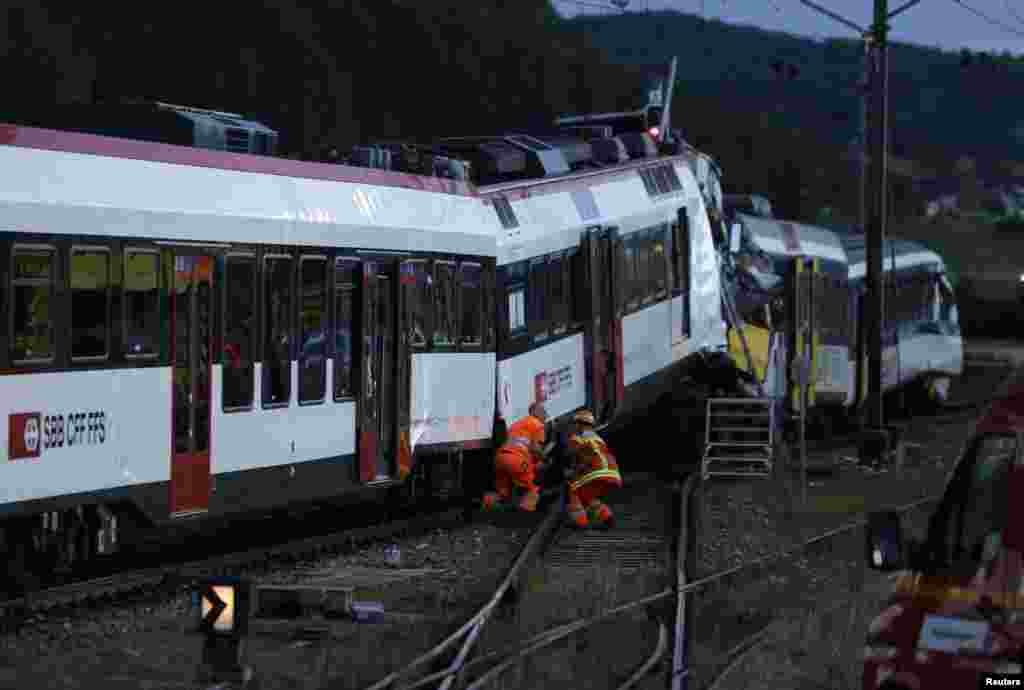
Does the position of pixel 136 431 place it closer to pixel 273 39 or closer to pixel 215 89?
pixel 215 89

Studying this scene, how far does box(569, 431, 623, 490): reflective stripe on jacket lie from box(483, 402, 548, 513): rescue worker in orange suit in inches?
23.6

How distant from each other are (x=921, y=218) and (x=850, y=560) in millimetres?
131774

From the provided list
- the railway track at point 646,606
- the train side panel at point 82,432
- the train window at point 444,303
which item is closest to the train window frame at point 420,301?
A: the train window at point 444,303

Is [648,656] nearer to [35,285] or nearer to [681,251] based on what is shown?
[35,285]

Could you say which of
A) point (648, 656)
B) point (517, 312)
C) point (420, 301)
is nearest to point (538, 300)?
point (517, 312)

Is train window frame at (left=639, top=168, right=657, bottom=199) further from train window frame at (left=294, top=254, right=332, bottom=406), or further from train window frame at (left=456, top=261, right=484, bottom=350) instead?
train window frame at (left=294, top=254, right=332, bottom=406)

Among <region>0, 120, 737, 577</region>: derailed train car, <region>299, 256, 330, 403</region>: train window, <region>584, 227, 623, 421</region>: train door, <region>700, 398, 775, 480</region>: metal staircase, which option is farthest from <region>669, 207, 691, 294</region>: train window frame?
<region>299, 256, 330, 403</region>: train window

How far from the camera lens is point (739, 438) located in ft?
89.7

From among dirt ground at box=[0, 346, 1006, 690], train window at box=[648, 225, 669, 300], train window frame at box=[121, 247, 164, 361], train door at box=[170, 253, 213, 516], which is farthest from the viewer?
train window at box=[648, 225, 669, 300]

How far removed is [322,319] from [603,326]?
7.67 metres

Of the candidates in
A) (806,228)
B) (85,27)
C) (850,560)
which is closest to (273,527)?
(850,560)

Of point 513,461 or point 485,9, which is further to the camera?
point 485,9

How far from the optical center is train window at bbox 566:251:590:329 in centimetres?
2370

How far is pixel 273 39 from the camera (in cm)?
7819
